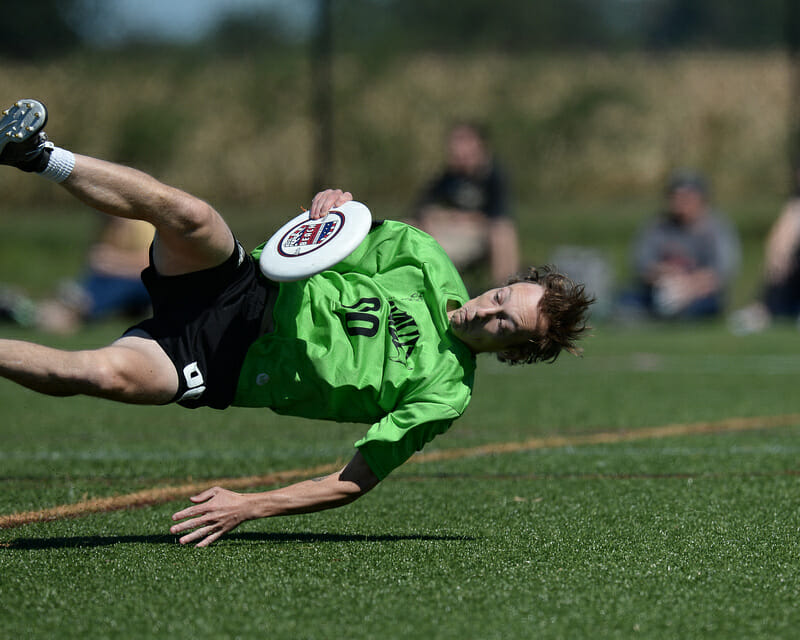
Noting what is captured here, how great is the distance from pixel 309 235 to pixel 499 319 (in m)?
0.67

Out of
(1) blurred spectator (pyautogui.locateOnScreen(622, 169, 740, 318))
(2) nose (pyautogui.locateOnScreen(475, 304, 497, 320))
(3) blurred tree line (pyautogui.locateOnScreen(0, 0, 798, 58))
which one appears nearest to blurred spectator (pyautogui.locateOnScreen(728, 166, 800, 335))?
(1) blurred spectator (pyautogui.locateOnScreen(622, 169, 740, 318))

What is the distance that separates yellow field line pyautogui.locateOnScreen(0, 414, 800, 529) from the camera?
4.19 metres

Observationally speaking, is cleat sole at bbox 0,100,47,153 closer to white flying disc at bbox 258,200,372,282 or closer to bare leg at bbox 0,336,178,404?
bare leg at bbox 0,336,178,404

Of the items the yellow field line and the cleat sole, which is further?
the yellow field line

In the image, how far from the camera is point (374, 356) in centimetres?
386

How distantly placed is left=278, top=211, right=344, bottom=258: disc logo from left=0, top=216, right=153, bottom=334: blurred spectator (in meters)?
9.01

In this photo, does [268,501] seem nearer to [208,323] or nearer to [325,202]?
[208,323]

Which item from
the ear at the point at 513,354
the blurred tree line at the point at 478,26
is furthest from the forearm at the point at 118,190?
the blurred tree line at the point at 478,26

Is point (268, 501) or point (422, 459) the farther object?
point (422, 459)

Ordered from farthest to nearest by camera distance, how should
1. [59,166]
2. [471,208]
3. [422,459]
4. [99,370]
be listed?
[471,208] → [422,459] → [59,166] → [99,370]

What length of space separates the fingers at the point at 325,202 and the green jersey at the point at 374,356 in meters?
0.22

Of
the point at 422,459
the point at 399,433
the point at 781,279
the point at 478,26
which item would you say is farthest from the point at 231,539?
the point at 478,26

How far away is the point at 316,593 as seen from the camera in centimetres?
303

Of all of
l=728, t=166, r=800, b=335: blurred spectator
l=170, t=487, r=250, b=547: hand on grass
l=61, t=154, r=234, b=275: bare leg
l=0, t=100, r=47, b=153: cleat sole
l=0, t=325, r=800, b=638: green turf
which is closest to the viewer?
l=0, t=325, r=800, b=638: green turf
